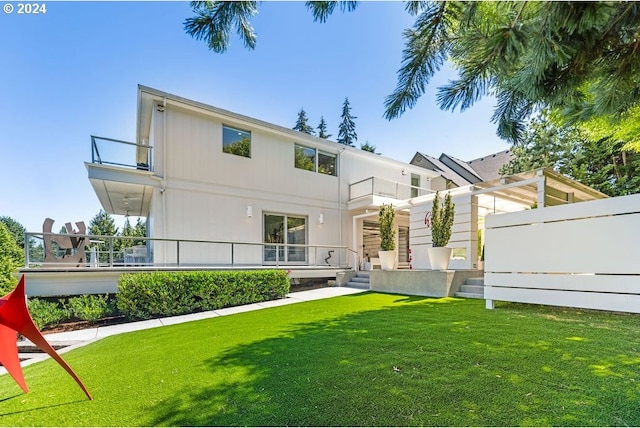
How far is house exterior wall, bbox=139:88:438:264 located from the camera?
1010 cm

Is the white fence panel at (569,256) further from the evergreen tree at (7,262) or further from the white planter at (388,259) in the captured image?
the evergreen tree at (7,262)

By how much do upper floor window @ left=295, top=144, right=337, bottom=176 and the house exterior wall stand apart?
0.23 meters

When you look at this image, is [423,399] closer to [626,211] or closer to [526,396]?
[526,396]

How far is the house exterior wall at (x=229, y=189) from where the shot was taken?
10.1 metres

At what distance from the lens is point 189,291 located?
8102mm

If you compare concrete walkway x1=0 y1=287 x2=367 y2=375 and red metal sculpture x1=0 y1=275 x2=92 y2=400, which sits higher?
red metal sculpture x1=0 y1=275 x2=92 y2=400

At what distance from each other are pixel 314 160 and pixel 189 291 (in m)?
7.90

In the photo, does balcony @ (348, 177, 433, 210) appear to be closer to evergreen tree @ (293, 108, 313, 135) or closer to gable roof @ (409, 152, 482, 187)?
gable roof @ (409, 152, 482, 187)

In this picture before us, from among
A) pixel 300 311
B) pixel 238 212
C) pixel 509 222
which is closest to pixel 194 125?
pixel 238 212

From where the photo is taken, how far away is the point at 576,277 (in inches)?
190

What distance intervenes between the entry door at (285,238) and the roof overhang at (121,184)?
4.38 meters

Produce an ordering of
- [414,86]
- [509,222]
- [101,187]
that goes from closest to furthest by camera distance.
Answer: [414,86]
[509,222]
[101,187]

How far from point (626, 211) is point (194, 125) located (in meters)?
11.3

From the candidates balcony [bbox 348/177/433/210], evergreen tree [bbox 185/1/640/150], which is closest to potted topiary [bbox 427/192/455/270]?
balcony [bbox 348/177/433/210]
